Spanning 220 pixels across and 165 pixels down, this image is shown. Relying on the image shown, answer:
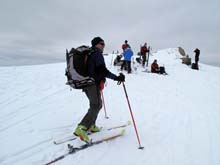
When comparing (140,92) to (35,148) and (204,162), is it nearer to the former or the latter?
(204,162)

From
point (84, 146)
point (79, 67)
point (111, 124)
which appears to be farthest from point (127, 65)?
Result: point (84, 146)

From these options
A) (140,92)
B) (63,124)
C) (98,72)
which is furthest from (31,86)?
(98,72)

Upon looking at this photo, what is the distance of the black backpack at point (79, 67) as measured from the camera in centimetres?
378

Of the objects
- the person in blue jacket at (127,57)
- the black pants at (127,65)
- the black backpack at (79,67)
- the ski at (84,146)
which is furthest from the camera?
the black pants at (127,65)

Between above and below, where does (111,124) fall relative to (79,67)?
below

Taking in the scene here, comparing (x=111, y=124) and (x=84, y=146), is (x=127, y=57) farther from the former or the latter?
(x=84, y=146)

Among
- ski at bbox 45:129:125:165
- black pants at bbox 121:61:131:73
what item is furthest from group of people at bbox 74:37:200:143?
black pants at bbox 121:61:131:73

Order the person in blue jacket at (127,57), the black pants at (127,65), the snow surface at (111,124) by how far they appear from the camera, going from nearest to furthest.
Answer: the snow surface at (111,124)
the person in blue jacket at (127,57)
the black pants at (127,65)

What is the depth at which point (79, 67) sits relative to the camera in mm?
3785

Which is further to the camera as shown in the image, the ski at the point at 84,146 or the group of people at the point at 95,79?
the group of people at the point at 95,79

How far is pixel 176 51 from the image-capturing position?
33219 mm

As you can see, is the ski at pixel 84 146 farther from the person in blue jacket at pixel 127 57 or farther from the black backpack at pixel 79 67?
the person in blue jacket at pixel 127 57

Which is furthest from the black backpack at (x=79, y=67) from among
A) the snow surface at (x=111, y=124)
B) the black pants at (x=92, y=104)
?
the snow surface at (x=111, y=124)

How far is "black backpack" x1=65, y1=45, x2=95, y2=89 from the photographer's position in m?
3.78
